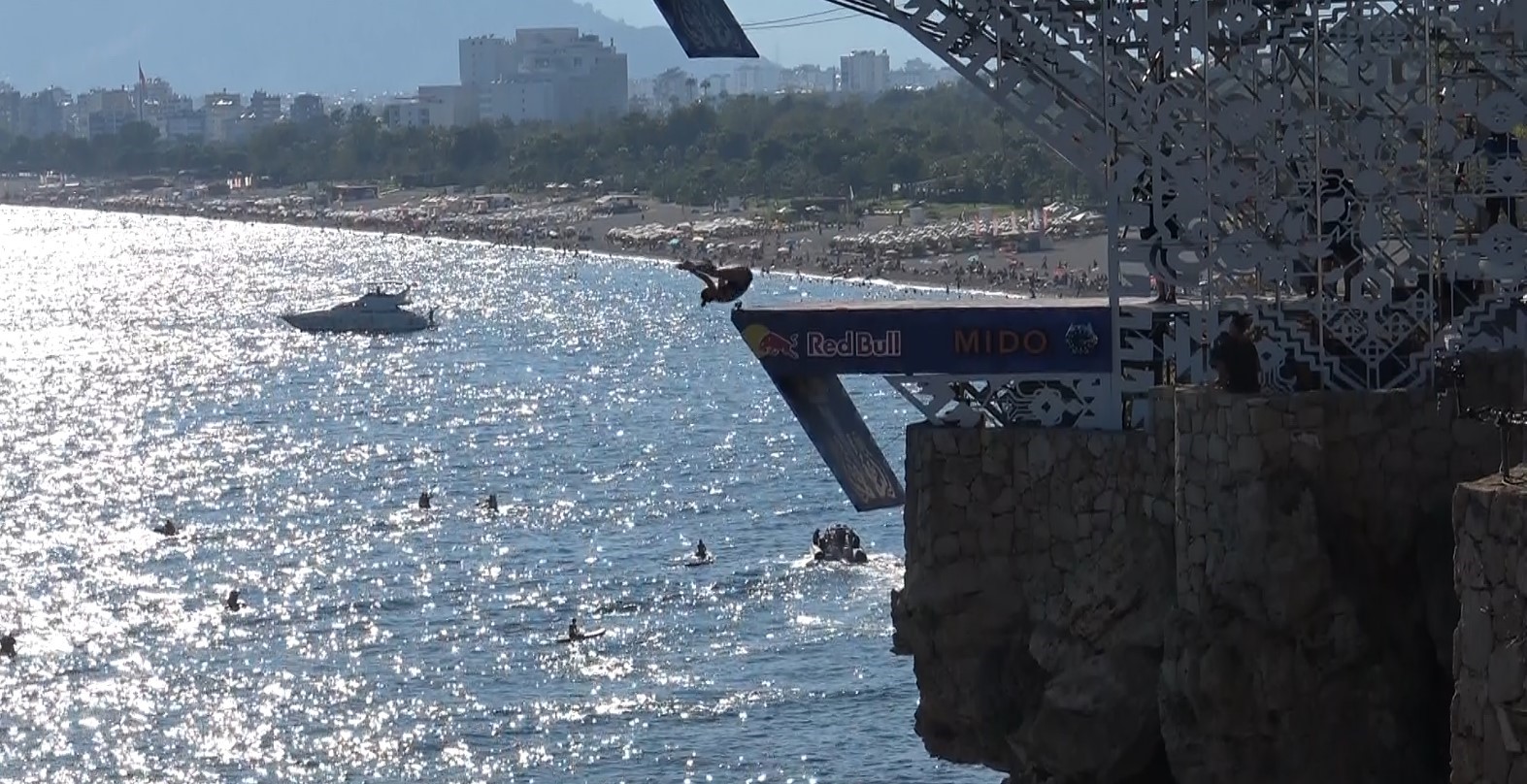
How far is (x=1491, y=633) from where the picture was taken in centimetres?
1281

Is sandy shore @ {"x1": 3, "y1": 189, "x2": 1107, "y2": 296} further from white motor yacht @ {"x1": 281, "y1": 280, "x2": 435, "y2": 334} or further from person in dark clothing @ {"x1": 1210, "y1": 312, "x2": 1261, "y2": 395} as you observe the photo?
person in dark clothing @ {"x1": 1210, "y1": 312, "x2": 1261, "y2": 395}

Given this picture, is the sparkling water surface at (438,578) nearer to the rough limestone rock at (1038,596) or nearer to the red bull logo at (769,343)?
the rough limestone rock at (1038,596)

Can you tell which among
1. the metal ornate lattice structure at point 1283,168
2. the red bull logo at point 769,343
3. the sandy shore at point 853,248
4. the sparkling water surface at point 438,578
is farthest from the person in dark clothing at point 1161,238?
the sandy shore at point 853,248

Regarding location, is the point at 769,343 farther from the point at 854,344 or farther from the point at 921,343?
the point at 921,343

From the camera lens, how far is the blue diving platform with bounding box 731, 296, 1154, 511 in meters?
19.6

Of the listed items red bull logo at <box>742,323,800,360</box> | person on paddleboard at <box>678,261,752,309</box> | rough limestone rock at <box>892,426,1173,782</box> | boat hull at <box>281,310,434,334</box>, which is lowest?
boat hull at <box>281,310,434,334</box>

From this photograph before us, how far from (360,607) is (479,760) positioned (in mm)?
13034

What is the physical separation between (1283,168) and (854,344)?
11.4 feet

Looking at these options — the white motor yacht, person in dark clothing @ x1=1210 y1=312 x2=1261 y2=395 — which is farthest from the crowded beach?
person in dark clothing @ x1=1210 y1=312 x2=1261 y2=395

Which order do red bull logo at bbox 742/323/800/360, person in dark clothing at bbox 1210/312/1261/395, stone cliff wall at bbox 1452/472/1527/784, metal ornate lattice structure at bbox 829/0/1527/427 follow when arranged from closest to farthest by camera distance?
stone cliff wall at bbox 1452/472/1527/784
person in dark clothing at bbox 1210/312/1261/395
metal ornate lattice structure at bbox 829/0/1527/427
red bull logo at bbox 742/323/800/360

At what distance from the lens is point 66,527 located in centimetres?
5922

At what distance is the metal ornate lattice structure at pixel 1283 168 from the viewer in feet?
60.2

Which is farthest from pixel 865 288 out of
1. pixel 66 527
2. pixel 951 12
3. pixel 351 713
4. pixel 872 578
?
pixel 951 12

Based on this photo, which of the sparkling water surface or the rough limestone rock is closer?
the rough limestone rock
